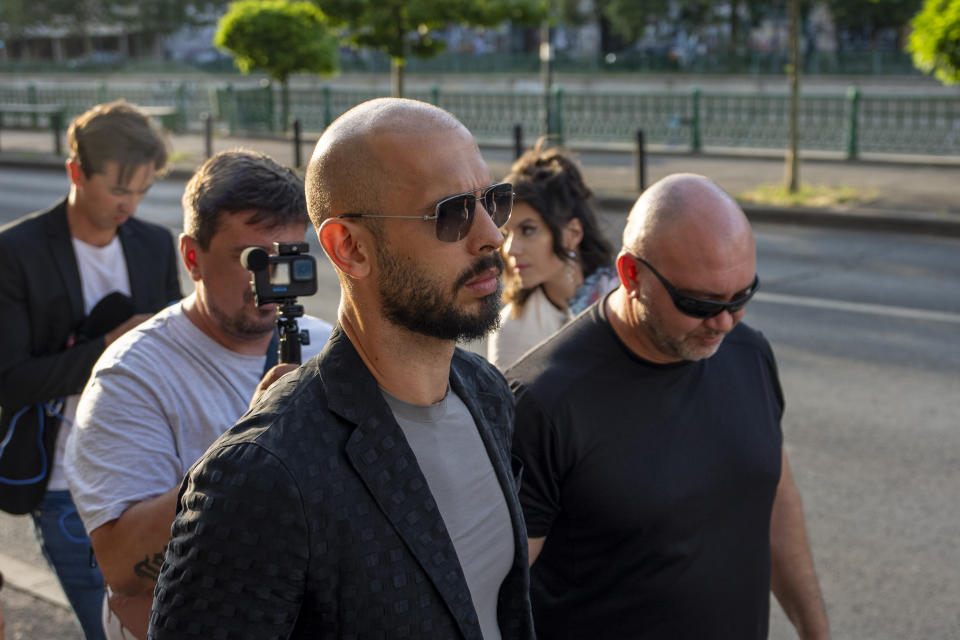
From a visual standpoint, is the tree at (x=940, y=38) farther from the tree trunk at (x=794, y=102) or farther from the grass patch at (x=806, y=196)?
the grass patch at (x=806, y=196)

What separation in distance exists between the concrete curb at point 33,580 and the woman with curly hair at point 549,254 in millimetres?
2256

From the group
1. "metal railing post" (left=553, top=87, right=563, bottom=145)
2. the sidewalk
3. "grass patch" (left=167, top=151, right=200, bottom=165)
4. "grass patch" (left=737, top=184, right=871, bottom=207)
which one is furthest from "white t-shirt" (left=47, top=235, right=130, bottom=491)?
"metal railing post" (left=553, top=87, right=563, bottom=145)

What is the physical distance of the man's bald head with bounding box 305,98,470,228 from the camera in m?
1.79

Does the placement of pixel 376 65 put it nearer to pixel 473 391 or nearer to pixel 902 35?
pixel 902 35

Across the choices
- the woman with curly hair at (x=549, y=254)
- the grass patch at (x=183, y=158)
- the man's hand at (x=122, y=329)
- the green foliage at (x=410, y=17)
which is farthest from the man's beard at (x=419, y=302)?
the grass patch at (x=183, y=158)

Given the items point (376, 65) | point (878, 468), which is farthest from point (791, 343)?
point (376, 65)

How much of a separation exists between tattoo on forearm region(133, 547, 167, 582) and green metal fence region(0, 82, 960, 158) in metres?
18.0

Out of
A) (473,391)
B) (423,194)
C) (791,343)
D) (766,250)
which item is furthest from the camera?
(766,250)

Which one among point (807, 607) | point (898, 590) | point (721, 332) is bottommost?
point (898, 590)

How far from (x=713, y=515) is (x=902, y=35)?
169ft

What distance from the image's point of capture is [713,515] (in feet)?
8.63

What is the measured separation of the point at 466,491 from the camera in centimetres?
187

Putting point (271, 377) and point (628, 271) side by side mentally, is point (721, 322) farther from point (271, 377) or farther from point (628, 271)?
point (271, 377)

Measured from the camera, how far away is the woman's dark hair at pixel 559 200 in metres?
4.29
